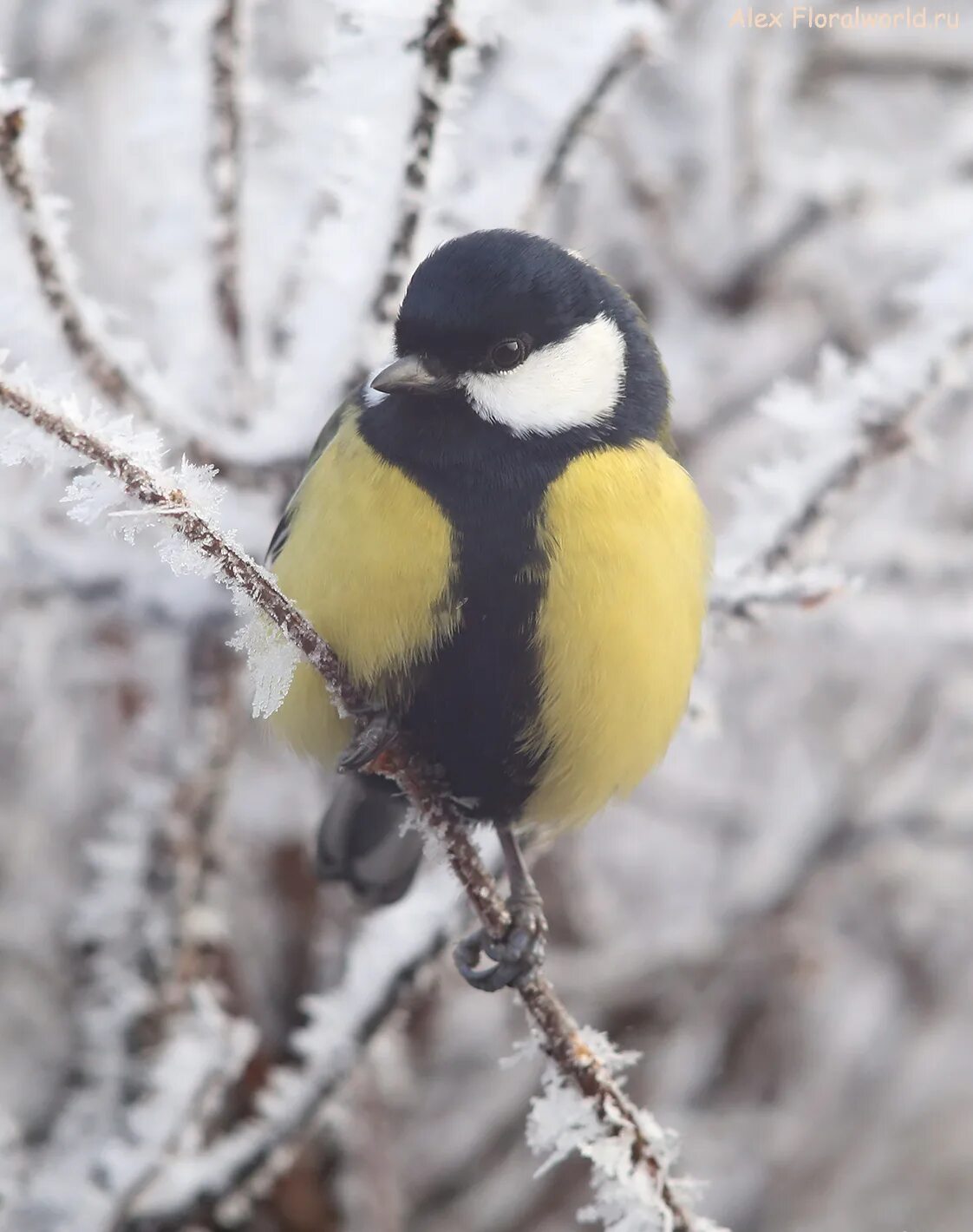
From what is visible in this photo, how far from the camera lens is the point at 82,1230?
1.58 metres

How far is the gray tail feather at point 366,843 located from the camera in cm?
180

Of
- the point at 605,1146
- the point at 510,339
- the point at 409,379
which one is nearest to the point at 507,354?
the point at 510,339

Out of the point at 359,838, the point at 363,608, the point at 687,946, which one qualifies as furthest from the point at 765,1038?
the point at 363,608

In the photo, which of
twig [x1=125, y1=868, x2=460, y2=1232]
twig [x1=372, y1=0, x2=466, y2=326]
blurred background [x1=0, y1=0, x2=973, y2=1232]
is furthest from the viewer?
blurred background [x1=0, y1=0, x2=973, y2=1232]

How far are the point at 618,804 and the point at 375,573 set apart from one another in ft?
1.91

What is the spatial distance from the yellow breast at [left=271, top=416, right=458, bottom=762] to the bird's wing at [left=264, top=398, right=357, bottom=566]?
0.45ft

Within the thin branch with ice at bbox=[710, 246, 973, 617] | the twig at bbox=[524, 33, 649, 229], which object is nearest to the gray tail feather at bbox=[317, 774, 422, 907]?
the thin branch with ice at bbox=[710, 246, 973, 617]

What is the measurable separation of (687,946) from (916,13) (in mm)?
1998

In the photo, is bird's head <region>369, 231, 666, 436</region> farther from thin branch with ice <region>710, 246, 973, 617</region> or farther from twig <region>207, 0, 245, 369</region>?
twig <region>207, 0, 245, 369</region>

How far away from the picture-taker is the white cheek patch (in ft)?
4.96

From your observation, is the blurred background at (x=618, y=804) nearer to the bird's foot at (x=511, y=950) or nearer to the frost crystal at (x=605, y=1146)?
the bird's foot at (x=511, y=950)

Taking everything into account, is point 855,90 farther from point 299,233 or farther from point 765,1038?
point 765,1038

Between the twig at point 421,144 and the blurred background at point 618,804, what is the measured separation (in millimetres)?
24

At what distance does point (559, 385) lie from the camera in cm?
157
